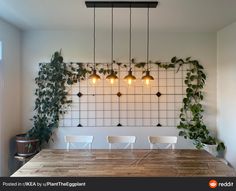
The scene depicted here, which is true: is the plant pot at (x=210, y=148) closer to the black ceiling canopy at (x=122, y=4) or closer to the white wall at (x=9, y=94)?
the black ceiling canopy at (x=122, y=4)

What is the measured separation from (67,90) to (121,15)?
1728mm

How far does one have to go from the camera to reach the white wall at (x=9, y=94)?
3473 millimetres

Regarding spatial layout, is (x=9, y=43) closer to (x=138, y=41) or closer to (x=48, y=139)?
(x=48, y=139)

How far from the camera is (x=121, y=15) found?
10.4 ft

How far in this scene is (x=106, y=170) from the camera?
2.10 metres

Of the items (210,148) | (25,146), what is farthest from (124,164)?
(210,148)

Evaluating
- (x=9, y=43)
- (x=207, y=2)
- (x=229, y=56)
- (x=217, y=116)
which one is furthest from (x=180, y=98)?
(x=9, y=43)

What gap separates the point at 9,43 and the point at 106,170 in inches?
111
